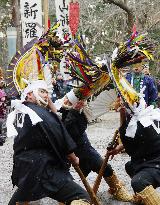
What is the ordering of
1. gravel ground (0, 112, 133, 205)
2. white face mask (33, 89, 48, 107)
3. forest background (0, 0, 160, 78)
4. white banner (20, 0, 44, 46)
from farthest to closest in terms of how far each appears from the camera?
forest background (0, 0, 160, 78), white banner (20, 0, 44, 46), gravel ground (0, 112, 133, 205), white face mask (33, 89, 48, 107)

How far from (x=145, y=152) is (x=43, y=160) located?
113 centimetres

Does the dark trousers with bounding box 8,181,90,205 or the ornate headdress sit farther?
the ornate headdress

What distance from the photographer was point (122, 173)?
682cm

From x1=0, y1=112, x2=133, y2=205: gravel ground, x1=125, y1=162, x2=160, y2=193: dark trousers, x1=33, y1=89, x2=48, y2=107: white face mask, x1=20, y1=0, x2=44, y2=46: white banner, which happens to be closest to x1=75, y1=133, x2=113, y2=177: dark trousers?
x1=0, y1=112, x2=133, y2=205: gravel ground

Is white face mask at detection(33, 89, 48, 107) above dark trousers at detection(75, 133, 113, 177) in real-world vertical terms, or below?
above

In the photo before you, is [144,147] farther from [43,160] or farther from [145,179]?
[43,160]

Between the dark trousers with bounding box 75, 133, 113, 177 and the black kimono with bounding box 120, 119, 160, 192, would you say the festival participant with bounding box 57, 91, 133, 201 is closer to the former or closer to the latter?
the dark trousers with bounding box 75, 133, 113, 177

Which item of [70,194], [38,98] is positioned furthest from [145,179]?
[38,98]

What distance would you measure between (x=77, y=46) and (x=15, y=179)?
1524 millimetres

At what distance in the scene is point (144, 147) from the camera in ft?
14.6

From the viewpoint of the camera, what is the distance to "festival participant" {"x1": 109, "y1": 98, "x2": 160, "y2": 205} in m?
4.21

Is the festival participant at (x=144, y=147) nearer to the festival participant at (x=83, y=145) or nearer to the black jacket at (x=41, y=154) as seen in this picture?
the festival participant at (x=83, y=145)

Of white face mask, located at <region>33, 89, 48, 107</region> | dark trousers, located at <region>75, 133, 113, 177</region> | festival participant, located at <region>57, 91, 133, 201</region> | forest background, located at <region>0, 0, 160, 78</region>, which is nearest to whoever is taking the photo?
white face mask, located at <region>33, 89, 48, 107</region>

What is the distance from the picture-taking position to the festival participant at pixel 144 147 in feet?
13.8
